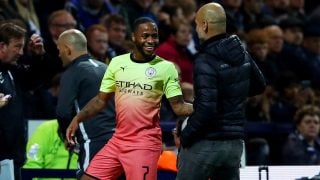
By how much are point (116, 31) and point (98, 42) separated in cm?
98

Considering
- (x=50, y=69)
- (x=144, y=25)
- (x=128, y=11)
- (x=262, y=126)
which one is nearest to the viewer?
(x=144, y=25)

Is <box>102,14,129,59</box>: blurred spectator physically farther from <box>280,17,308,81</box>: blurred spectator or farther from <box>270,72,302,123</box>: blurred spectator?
<box>280,17,308,81</box>: blurred spectator

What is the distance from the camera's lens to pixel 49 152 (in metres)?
10.6

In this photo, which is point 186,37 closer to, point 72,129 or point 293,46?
point 293,46

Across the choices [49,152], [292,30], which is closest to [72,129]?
[49,152]

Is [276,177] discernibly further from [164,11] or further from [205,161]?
[164,11]

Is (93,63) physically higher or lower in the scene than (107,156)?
higher

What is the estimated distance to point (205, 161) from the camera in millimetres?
8336

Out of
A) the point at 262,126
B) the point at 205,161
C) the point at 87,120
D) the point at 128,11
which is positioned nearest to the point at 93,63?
the point at 87,120

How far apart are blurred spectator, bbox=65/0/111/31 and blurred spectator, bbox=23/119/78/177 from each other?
137 inches

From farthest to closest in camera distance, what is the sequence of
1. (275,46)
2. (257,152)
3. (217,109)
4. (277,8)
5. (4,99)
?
(277,8)
(275,46)
(257,152)
(4,99)
(217,109)

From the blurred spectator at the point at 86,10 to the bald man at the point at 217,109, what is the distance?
573 cm

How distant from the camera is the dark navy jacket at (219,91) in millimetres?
8164

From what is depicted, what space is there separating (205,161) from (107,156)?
0.88 meters
